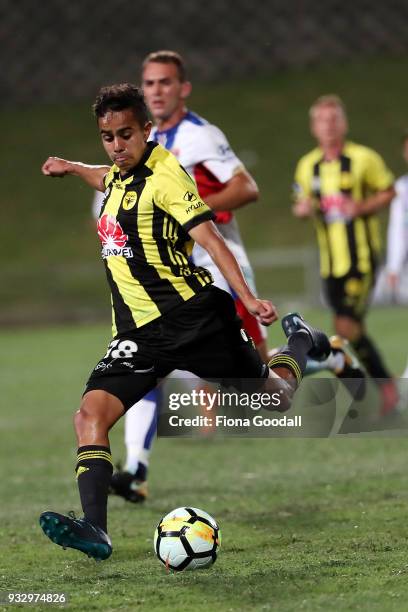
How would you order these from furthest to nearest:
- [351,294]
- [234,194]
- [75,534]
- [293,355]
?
[351,294], [234,194], [293,355], [75,534]

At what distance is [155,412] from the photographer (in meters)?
7.28

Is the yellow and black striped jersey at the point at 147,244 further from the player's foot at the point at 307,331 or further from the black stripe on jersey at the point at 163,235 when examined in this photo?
the player's foot at the point at 307,331

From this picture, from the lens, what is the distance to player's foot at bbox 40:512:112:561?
4746 mm

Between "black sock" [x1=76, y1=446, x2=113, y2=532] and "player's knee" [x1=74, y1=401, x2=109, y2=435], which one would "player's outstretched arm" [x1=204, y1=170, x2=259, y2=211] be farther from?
"black sock" [x1=76, y1=446, x2=113, y2=532]

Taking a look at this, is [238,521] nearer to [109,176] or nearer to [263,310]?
[263,310]

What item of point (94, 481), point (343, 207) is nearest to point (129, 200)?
point (94, 481)

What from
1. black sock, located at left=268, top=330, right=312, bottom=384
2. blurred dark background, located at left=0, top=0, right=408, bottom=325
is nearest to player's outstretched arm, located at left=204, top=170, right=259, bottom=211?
black sock, located at left=268, top=330, right=312, bottom=384

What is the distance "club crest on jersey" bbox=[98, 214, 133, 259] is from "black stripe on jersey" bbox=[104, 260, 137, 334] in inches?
3.5

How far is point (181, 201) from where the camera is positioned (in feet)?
17.1

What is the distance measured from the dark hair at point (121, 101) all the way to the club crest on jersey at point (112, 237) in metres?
0.44

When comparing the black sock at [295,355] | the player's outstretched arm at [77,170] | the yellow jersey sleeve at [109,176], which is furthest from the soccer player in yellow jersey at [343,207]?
the yellow jersey sleeve at [109,176]

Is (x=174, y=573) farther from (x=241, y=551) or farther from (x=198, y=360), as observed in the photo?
(x=198, y=360)

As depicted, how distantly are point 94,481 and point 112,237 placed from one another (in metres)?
1.06

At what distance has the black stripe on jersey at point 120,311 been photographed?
5418 mm
